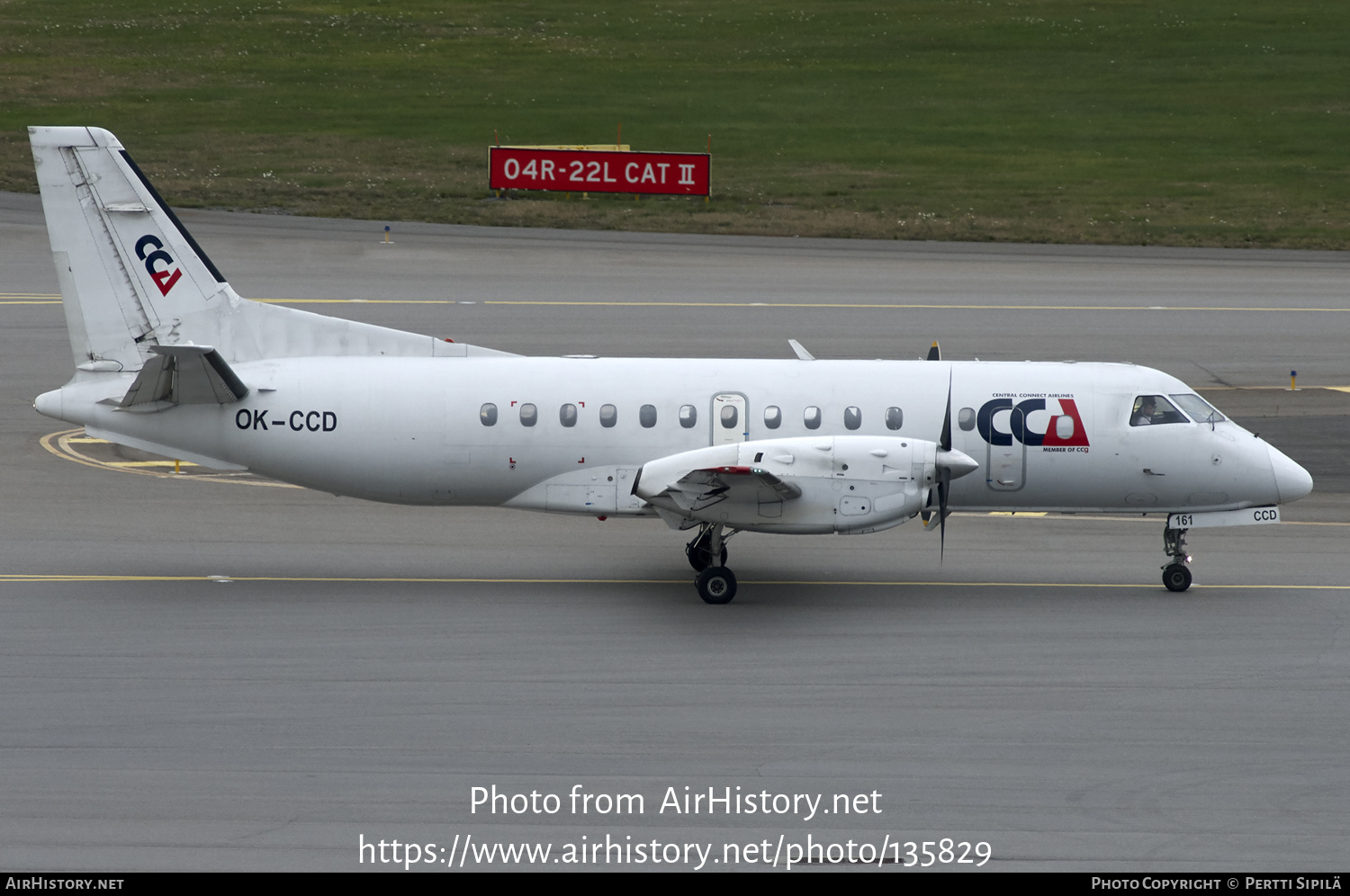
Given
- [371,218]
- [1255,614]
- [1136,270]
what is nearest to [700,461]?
[1255,614]

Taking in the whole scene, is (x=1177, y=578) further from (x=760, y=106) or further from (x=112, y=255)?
(x=760, y=106)

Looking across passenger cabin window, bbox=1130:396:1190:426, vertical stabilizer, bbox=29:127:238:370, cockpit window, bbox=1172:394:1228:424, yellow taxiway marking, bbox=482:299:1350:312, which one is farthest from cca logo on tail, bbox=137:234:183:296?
yellow taxiway marking, bbox=482:299:1350:312

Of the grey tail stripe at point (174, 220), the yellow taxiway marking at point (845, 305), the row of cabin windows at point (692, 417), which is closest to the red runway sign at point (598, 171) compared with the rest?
the yellow taxiway marking at point (845, 305)

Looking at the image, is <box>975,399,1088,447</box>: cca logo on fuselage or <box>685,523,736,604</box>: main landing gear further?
<box>975,399,1088,447</box>: cca logo on fuselage

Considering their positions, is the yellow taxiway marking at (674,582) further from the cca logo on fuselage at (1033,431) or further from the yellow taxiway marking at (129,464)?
the yellow taxiway marking at (129,464)

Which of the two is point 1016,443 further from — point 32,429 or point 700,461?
point 32,429

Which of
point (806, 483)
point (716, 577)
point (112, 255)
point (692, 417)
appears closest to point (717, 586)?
point (716, 577)

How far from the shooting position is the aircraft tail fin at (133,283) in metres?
20.8

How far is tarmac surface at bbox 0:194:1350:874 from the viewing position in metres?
13.8

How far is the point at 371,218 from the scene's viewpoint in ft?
157

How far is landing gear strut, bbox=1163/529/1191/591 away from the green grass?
2744cm

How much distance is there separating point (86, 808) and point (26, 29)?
7232 cm

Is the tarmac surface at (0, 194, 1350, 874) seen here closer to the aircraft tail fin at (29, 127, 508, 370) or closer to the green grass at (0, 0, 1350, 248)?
the aircraft tail fin at (29, 127, 508, 370)

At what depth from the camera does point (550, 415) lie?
20688mm
